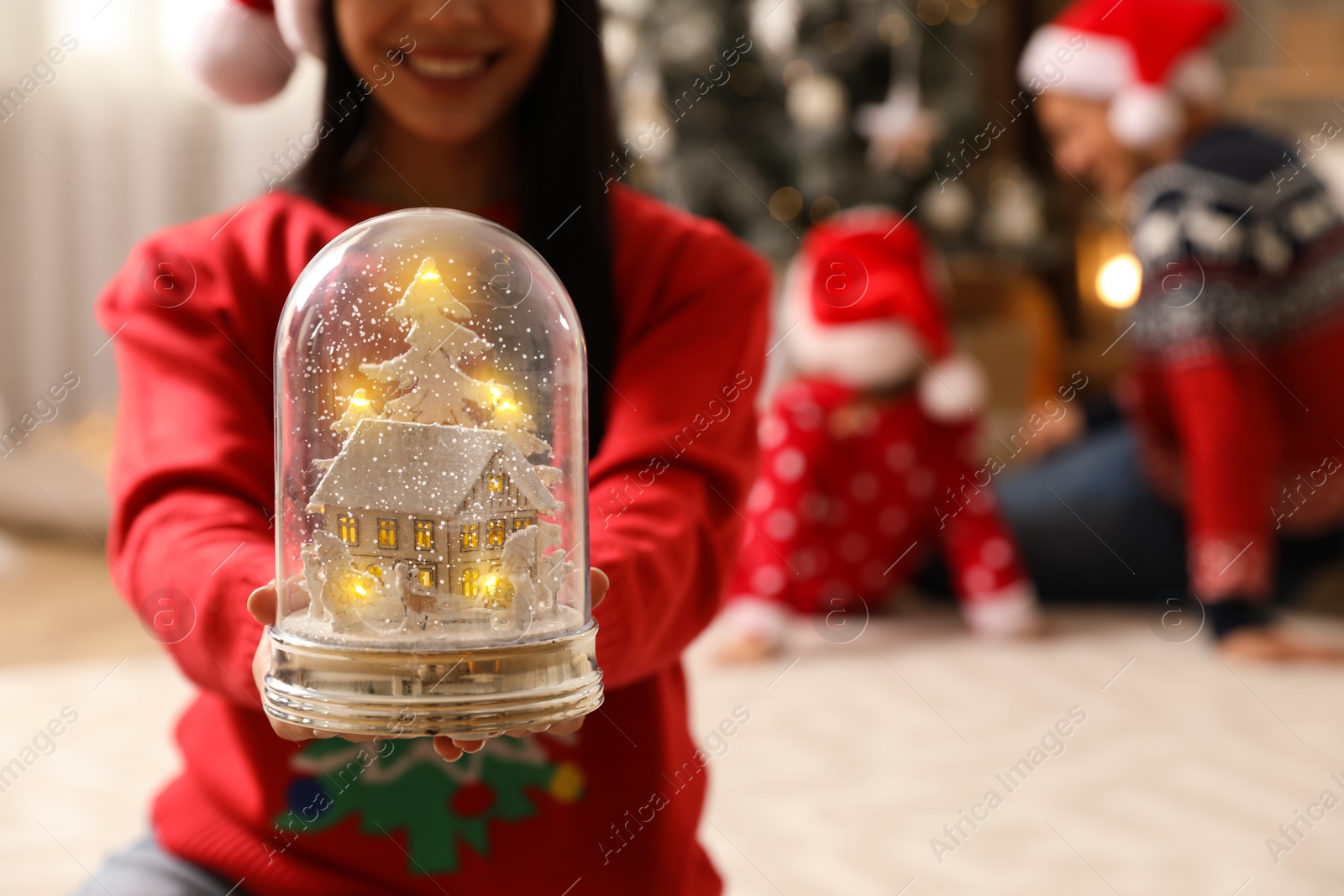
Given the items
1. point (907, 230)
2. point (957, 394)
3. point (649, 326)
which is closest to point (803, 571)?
point (957, 394)

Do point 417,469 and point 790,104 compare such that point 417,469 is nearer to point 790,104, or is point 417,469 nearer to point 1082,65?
point 1082,65

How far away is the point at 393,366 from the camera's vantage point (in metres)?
0.71

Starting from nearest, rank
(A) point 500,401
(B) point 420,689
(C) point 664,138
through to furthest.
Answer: (B) point 420,689, (A) point 500,401, (C) point 664,138

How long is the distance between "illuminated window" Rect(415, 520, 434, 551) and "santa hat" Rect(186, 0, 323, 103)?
53 centimetres

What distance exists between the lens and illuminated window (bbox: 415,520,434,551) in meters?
0.65

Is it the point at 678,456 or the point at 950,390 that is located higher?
the point at 678,456

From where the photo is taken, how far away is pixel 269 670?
2.25 ft

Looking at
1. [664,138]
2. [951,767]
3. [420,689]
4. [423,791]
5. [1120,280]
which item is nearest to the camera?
[420,689]

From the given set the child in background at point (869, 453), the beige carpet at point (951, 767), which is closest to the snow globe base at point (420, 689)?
the beige carpet at point (951, 767)

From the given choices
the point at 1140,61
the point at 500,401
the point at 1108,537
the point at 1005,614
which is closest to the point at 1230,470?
the point at 1108,537

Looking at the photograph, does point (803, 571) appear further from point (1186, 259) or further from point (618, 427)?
point (618, 427)

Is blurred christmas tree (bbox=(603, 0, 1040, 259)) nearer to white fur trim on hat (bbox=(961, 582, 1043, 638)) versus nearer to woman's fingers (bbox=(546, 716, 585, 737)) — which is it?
white fur trim on hat (bbox=(961, 582, 1043, 638))

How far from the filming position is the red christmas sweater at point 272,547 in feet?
2.96

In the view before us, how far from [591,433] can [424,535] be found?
36 centimetres
